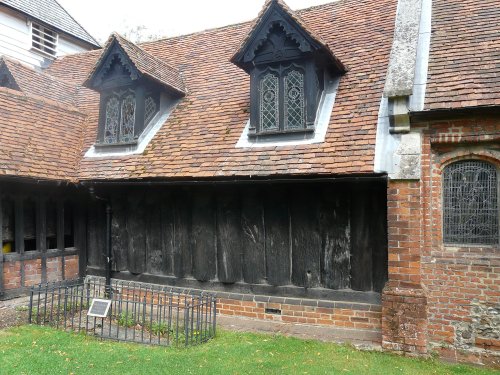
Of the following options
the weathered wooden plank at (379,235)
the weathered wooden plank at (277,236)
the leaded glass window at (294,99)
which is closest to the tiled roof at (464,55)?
Result: the weathered wooden plank at (379,235)

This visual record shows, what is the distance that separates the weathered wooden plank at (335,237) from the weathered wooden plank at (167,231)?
318 centimetres

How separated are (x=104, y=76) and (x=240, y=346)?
23.3ft

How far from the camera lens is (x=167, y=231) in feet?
29.5

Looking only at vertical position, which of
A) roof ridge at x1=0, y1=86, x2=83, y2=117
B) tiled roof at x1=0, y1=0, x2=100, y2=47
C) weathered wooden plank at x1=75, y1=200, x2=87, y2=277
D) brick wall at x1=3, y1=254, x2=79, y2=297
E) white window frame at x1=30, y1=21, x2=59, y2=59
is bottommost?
brick wall at x1=3, y1=254, x2=79, y2=297

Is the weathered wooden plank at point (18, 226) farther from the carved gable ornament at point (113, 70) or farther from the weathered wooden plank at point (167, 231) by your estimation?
the carved gable ornament at point (113, 70)

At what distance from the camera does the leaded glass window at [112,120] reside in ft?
33.6

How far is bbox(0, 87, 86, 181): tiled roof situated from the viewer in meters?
8.94

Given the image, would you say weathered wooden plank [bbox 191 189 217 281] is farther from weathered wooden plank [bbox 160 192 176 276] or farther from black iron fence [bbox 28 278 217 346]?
black iron fence [bbox 28 278 217 346]

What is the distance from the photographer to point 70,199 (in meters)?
10.3

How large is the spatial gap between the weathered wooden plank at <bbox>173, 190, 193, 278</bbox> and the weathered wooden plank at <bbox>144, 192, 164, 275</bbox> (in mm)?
406

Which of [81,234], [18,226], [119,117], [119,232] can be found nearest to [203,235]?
[119,232]

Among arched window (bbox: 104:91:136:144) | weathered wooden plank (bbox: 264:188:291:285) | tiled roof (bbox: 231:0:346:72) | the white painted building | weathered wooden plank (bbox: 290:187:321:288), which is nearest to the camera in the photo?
weathered wooden plank (bbox: 290:187:321:288)

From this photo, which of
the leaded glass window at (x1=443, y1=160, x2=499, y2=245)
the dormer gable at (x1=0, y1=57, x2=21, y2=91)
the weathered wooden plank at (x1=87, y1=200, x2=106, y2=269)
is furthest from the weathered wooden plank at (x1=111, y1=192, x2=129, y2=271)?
the leaded glass window at (x1=443, y1=160, x2=499, y2=245)

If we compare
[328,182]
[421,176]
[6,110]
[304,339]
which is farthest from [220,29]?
[304,339]
